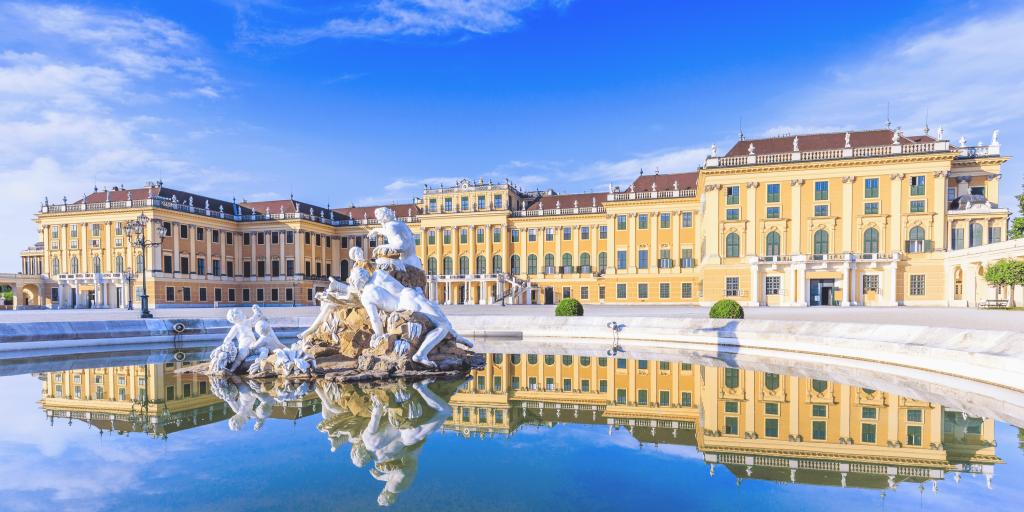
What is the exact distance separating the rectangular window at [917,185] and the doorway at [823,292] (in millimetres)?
8658

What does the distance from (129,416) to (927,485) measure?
1139 cm

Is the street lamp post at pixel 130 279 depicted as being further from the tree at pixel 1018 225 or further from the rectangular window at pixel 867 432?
the tree at pixel 1018 225

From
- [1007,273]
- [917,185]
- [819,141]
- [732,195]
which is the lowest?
[1007,273]

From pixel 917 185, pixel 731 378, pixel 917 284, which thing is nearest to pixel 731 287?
pixel 917 284

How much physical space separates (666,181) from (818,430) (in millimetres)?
50311

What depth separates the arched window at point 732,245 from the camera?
4162cm

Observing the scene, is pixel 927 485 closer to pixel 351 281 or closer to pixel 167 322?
pixel 351 281

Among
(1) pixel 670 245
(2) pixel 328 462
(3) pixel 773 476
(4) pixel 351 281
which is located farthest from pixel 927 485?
(1) pixel 670 245

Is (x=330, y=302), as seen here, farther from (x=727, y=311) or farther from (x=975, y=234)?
(x=975, y=234)

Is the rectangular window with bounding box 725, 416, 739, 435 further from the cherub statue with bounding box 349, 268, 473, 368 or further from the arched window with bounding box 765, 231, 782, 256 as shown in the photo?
the arched window with bounding box 765, 231, 782, 256

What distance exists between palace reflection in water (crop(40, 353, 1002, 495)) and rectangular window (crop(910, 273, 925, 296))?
3477 centimetres

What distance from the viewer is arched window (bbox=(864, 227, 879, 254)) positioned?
3894 centimetres

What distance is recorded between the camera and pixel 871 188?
128 ft

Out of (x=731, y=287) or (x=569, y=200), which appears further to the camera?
(x=569, y=200)
